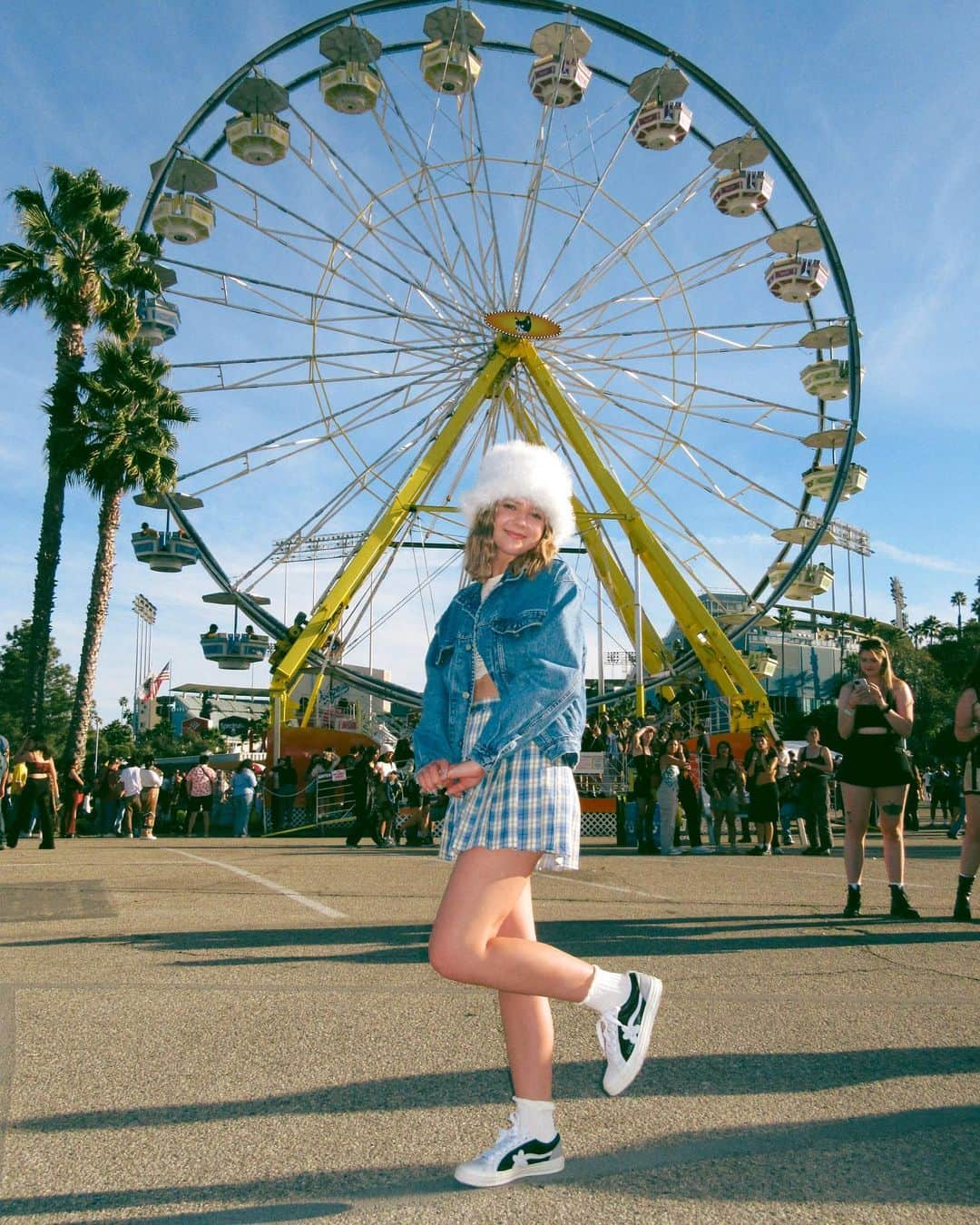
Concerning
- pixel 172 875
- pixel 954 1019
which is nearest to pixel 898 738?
pixel 954 1019

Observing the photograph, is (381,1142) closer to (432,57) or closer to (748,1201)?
(748,1201)

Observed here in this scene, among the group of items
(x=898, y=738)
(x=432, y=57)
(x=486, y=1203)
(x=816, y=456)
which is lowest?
(x=486, y=1203)

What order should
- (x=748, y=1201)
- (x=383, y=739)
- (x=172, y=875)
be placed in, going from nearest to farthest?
1. (x=748, y=1201)
2. (x=172, y=875)
3. (x=383, y=739)

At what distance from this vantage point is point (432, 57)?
77.4 feet

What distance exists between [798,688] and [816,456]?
68648 millimetres

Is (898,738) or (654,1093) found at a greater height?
(898,738)

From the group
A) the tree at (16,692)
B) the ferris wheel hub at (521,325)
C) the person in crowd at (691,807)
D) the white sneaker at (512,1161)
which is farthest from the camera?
the tree at (16,692)

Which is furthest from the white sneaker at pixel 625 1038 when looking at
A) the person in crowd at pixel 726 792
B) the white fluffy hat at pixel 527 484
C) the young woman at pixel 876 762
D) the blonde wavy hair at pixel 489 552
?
the person in crowd at pixel 726 792

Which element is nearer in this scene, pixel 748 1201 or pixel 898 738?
pixel 748 1201

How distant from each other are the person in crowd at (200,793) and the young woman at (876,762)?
51.2 ft

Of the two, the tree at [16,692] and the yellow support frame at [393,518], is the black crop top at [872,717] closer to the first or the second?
the yellow support frame at [393,518]

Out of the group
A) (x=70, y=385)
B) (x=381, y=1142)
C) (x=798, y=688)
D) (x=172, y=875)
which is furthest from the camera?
(x=798, y=688)

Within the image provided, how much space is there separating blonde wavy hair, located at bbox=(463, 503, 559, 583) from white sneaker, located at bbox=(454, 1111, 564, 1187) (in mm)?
1323

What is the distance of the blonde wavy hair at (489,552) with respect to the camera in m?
2.98
